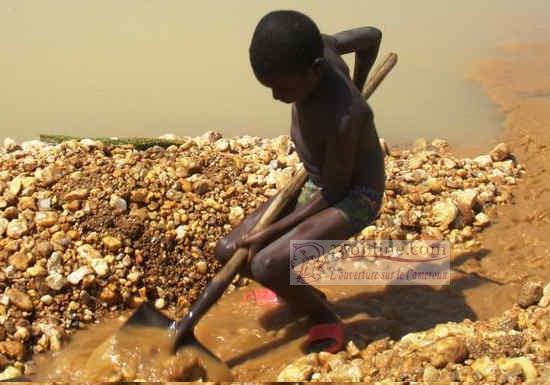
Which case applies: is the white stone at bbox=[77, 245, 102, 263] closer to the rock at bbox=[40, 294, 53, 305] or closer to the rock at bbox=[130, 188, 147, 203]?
the rock at bbox=[40, 294, 53, 305]

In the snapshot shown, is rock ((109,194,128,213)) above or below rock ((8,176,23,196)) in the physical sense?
below

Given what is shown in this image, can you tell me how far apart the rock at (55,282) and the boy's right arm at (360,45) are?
1.73 metres

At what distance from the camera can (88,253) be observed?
3.67 meters

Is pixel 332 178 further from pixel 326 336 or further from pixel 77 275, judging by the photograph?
pixel 77 275

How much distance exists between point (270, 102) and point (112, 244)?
12.8 feet

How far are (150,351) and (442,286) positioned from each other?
169cm

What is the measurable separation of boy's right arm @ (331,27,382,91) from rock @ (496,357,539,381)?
1.47 meters

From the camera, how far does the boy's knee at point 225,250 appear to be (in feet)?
10.7

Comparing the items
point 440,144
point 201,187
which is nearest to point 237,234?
point 201,187

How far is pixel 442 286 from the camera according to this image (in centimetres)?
393

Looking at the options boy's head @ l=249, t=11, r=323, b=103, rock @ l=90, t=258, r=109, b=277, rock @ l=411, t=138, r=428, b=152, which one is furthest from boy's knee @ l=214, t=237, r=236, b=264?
rock @ l=411, t=138, r=428, b=152

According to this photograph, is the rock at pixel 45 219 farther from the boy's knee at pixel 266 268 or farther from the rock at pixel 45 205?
the boy's knee at pixel 266 268

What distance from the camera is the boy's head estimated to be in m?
2.55

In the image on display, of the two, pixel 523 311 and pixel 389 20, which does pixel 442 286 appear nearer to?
pixel 523 311
